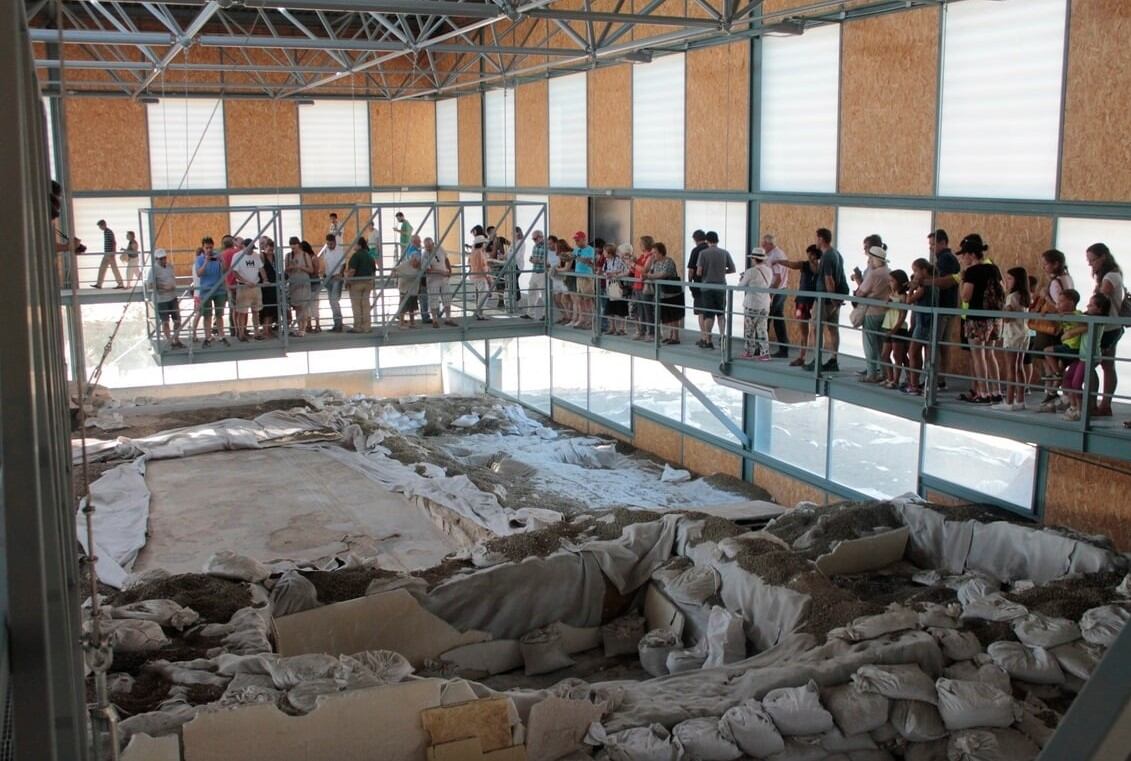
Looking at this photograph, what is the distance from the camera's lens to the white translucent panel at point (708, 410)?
17.2 metres

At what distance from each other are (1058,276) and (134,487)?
11073 mm

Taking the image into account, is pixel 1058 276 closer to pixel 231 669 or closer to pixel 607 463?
pixel 231 669

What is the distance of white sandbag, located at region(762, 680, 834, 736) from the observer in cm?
732

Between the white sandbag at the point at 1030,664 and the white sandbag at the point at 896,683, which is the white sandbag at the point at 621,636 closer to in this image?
the white sandbag at the point at 896,683

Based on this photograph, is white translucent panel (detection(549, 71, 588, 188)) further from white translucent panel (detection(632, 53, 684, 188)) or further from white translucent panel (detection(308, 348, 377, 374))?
white translucent panel (detection(308, 348, 377, 374))

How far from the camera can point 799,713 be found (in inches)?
288

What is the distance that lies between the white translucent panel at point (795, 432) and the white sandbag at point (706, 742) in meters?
8.23

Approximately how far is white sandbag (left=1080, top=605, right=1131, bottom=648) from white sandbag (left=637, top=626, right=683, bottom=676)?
3247 millimetres

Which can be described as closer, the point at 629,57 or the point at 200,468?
the point at 200,468

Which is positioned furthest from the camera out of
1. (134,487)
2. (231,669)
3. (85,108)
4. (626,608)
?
(85,108)

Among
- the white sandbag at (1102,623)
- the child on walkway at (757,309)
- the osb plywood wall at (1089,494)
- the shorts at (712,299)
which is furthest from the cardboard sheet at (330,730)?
the shorts at (712,299)

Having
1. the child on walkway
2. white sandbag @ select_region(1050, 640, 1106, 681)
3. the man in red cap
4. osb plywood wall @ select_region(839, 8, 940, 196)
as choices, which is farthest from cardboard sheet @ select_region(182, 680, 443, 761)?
the man in red cap

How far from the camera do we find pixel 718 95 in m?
17.1

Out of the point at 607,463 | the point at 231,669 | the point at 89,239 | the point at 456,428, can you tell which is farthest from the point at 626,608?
the point at 89,239
